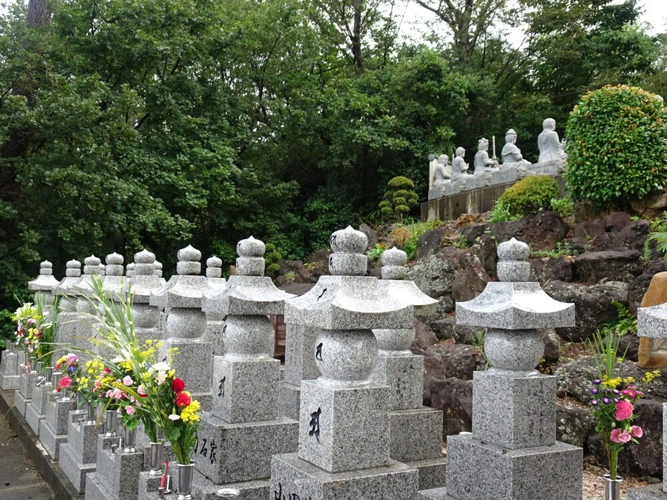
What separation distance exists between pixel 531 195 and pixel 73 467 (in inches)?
414

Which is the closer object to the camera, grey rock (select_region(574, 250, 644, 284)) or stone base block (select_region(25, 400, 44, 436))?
stone base block (select_region(25, 400, 44, 436))

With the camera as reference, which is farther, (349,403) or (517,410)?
(517,410)

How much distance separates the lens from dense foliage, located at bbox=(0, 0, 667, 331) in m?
12.9

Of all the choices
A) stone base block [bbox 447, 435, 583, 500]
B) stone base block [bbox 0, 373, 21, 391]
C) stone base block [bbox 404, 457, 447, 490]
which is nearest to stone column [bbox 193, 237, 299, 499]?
stone base block [bbox 404, 457, 447, 490]

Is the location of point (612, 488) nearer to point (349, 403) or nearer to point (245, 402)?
point (349, 403)

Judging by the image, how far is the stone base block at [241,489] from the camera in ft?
13.5

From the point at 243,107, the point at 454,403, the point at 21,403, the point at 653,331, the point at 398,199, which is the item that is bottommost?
the point at 21,403

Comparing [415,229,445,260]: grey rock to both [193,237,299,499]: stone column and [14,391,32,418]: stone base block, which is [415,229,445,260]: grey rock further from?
[193,237,299,499]: stone column

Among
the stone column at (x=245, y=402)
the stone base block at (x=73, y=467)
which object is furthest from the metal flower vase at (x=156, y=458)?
the stone base block at (x=73, y=467)

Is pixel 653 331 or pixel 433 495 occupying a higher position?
pixel 653 331

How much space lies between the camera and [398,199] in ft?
64.8

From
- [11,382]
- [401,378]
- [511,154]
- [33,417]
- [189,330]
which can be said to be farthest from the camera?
[511,154]

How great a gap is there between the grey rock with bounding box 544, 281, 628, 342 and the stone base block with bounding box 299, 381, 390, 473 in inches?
225

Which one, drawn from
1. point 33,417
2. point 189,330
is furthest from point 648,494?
point 33,417
